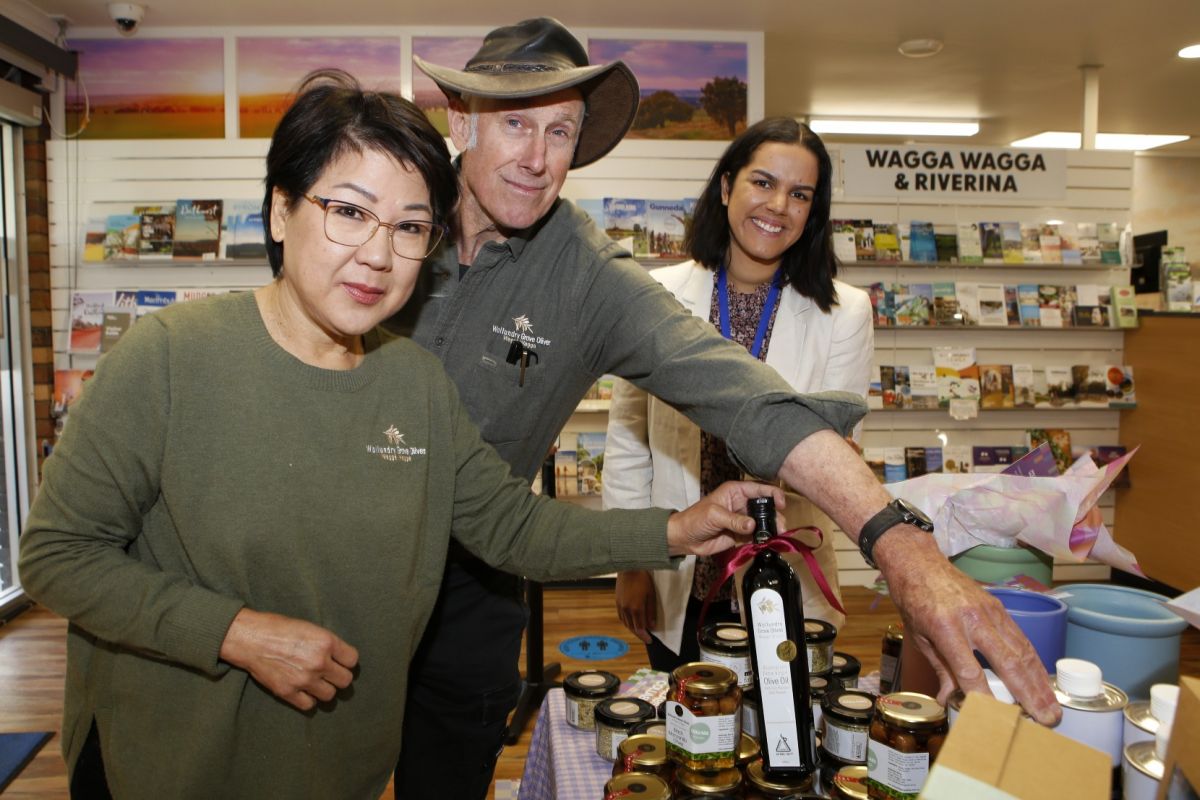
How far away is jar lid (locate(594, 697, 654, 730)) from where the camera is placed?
143 cm

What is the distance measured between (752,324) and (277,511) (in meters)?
1.50

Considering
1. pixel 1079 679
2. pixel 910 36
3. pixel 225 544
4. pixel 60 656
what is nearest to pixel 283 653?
pixel 225 544

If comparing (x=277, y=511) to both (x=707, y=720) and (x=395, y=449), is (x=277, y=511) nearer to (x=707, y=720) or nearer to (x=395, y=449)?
(x=395, y=449)

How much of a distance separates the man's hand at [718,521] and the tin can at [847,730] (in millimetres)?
280

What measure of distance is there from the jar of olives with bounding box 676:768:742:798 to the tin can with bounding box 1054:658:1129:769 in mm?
430

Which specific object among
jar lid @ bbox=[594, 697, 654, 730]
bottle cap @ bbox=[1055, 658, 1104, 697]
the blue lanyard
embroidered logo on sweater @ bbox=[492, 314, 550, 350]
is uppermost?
the blue lanyard

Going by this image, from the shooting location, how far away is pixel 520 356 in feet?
5.62

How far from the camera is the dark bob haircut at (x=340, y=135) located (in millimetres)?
1271

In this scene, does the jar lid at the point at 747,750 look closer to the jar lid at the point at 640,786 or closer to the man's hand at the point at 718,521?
the jar lid at the point at 640,786

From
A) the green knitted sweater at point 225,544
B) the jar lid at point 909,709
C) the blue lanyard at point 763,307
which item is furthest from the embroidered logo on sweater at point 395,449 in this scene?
the blue lanyard at point 763,307

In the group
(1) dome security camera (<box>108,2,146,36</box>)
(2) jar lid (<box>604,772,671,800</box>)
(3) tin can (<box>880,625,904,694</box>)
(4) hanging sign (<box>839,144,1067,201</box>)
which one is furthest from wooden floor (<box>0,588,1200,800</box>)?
(1) dome security camera (<box>108,2,146,36</box>)

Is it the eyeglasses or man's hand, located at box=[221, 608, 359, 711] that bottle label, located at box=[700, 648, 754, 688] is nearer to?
man's hand, located at box=[221, 608, 359, 711]

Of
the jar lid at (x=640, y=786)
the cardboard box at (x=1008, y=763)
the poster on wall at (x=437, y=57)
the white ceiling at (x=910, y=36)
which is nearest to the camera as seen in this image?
the cardboard box at (x=1008, y=763)

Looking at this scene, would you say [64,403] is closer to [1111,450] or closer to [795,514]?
[795,514]
